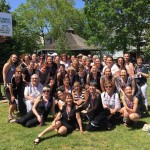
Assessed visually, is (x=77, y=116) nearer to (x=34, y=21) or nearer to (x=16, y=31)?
(x=16, y=31)

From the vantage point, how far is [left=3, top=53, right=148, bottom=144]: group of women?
8031mm

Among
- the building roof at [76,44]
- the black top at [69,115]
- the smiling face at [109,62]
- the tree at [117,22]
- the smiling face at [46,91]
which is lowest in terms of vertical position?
the black top at [69,115]

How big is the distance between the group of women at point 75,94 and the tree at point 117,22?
96.2ft

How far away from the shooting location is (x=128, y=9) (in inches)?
1491

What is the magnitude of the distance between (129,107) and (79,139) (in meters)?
1.72

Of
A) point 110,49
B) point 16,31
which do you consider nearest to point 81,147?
point 16,31

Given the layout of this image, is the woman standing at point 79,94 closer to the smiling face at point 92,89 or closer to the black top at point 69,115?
the smiling face at point 92,89

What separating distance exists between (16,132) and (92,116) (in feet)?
6.60

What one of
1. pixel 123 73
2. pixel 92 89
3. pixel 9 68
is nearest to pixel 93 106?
pixel 92 89

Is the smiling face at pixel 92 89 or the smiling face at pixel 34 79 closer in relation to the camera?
the smiling face at pixel 92 89

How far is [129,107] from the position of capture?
8250 mm

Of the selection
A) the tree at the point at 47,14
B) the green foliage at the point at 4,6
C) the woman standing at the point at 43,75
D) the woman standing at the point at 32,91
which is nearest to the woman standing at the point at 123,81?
the woman standing at the point at 32,91

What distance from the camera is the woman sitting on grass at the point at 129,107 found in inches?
317

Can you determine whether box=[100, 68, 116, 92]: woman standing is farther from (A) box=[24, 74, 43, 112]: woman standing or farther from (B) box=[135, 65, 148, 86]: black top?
(A) box=[24, 74, 43, 112]: woman standing
